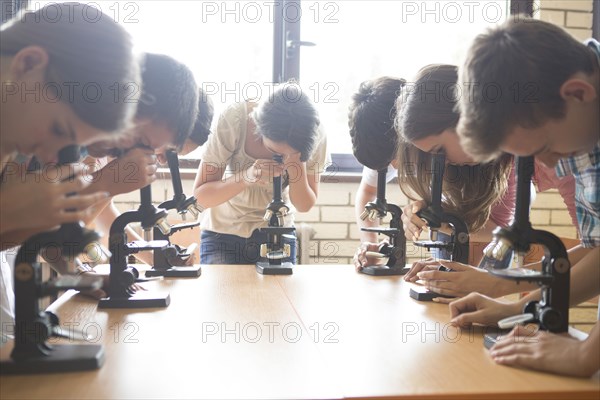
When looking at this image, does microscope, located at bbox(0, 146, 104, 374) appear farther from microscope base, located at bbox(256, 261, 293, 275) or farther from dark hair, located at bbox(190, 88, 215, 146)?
microscope base, located at bbox(256, 261, 293, 275)

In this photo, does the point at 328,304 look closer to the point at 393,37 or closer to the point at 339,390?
the point at 339,390

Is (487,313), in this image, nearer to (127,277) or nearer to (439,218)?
(439,218)

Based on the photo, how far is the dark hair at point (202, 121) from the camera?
179 centimetres

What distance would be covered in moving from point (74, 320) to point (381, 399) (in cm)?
75

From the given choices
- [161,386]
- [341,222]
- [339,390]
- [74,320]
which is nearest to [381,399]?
[339,390]

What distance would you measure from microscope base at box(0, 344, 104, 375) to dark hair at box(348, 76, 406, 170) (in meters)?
1.08

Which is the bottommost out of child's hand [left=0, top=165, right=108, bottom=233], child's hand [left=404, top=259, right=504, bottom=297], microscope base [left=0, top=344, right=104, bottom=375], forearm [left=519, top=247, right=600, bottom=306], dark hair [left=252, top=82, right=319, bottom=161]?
child's hand [left=404, top=259, right=504, bottom=297]

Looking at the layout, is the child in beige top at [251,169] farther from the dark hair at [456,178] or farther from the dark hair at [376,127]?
the dark hair at [456,178]

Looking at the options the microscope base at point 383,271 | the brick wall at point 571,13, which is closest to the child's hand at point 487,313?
the microscope base at point 383,271

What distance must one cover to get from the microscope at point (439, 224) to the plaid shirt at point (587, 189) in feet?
1.10

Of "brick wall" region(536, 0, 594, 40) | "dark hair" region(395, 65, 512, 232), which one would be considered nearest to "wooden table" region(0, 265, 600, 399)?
"dark hair" region(395, 65, 512, 232)

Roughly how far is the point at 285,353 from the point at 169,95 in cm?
64

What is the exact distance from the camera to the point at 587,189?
3.77ft

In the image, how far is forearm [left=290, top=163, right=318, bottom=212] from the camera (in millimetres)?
2256
